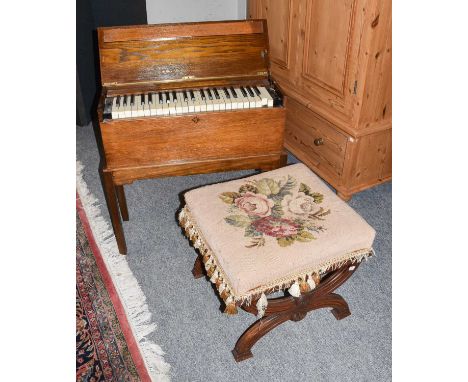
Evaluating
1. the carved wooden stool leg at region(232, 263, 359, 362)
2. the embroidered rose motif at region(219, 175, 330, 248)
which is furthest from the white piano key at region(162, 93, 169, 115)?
the carved wooden stool leg at region(232, 263, 359, 362)

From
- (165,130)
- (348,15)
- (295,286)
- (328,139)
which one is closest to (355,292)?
(295,286)

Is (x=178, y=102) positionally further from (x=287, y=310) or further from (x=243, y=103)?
(x=287, y=310)

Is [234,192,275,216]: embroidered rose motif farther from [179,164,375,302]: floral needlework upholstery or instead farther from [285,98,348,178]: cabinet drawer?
[285,98,348,178]: cabinet drawer

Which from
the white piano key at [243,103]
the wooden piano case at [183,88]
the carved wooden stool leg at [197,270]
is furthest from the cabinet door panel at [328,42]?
the carved wooden stool leg at [197,270]

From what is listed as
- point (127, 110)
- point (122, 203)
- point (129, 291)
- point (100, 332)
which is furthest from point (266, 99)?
point (100, 332)

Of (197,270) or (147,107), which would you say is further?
(197,270)

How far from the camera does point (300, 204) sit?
6.03ft

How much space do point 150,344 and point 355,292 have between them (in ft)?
3.51

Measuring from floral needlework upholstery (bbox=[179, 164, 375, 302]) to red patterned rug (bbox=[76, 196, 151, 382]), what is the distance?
1.89 ft

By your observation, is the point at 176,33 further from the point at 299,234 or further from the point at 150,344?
the point at 150,344

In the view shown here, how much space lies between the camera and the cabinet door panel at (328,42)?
2342mm

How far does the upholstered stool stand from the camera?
→ 1593mm

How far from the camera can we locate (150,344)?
1.95 metres

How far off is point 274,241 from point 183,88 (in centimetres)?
103
